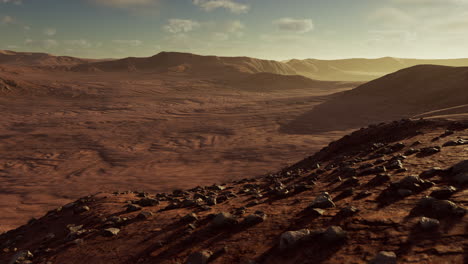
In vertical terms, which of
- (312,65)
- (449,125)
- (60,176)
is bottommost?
(60,176)

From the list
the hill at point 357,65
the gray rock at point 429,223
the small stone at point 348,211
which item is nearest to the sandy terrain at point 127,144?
the small stone at point 348,211

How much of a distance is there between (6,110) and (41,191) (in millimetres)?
25787

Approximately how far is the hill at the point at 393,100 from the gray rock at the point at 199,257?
20.5m

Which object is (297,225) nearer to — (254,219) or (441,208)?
(254,219)

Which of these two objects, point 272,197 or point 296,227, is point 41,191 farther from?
point 296,227

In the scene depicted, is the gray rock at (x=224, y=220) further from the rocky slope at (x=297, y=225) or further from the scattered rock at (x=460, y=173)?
the scattered rock at (x=460, y=173)

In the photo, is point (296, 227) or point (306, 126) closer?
point (296, 227)

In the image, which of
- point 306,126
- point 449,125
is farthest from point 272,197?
point 306,126

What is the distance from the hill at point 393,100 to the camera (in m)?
25.9

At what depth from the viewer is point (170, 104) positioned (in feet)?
123

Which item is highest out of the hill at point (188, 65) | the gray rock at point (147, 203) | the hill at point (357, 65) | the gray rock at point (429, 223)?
the hill at point (357, 65)

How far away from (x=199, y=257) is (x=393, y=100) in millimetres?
36060

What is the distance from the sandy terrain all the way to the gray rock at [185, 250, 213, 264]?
7684 mm

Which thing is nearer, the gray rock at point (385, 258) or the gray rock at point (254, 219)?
the gray rock at point (385, 258)
